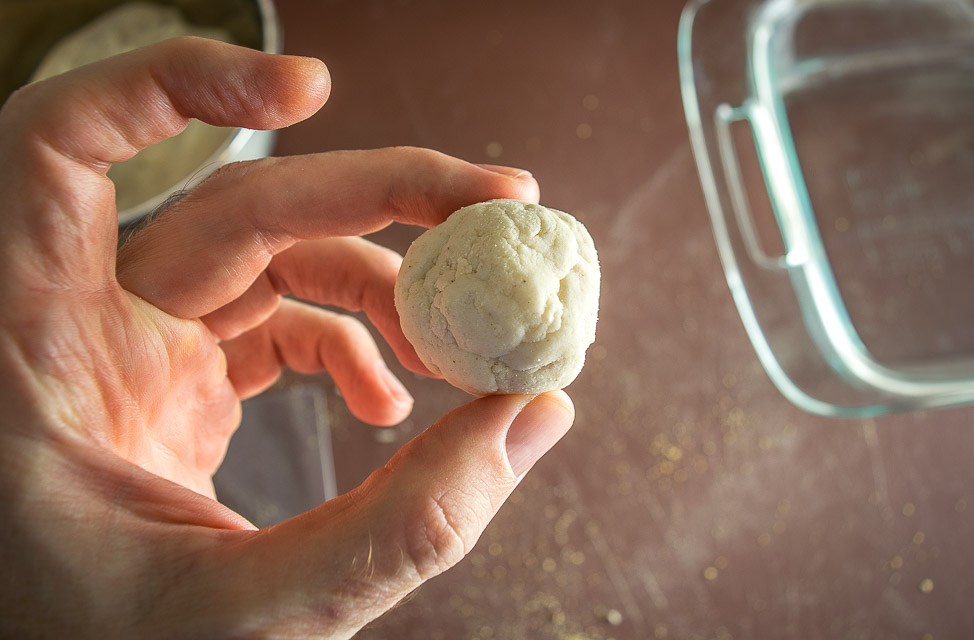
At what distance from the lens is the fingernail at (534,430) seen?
0.59 meters

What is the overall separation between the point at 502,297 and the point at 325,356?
47cm

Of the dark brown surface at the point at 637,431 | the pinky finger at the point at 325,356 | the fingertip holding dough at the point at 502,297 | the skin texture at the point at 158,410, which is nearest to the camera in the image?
the skin texture at the point at 158,410

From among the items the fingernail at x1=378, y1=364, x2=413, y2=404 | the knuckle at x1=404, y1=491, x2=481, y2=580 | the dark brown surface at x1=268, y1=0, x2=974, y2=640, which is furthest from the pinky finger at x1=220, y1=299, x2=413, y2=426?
the knuckle at x1=404, y1=491, x2=481, y2=580

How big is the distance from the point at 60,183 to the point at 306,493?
0.75 m

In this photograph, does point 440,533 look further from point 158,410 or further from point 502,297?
point 158,410

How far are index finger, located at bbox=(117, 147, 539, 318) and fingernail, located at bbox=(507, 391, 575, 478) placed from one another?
221mm

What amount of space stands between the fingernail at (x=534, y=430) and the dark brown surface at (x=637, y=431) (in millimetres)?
514

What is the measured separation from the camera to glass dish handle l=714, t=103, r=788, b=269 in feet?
3.82

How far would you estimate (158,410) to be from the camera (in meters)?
0.65

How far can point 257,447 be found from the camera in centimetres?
113

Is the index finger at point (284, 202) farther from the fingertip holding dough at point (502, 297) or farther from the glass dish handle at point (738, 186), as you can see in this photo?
the glass dish handle at point (738, 186)

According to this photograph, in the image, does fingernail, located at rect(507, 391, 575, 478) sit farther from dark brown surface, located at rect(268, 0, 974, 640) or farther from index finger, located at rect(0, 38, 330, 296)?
dark brown surface, located at rect(268, 0, 974, 640)

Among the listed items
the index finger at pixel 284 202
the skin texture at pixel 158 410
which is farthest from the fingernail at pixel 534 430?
the index finger at pixel 284 202

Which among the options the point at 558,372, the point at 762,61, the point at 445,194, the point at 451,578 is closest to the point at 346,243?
the point at 445,194
